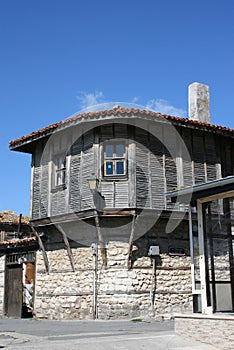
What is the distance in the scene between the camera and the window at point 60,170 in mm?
16781

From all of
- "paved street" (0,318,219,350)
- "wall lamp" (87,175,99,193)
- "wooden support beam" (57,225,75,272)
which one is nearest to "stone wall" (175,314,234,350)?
"paved street" (0,318,219,350)

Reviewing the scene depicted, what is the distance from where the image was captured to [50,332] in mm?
11773

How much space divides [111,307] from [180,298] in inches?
101

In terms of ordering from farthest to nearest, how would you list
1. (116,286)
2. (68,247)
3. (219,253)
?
(68,247) → (116,286) → (219,253)

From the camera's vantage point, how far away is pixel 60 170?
16922 mm

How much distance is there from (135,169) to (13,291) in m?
8.07

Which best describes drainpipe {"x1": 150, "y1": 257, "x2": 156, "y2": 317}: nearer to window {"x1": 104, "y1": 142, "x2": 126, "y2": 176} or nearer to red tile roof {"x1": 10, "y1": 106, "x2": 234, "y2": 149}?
window {"x1": 104, "y1": 142, "x2": 126, "y2": 176}

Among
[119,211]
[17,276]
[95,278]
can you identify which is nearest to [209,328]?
[119,211]

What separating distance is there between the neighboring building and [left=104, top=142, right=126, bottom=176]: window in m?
4.65

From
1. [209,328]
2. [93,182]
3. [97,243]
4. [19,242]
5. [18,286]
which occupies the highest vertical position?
[93,182]

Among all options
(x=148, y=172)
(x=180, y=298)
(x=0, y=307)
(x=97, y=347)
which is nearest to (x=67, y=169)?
(x=148, y=172)

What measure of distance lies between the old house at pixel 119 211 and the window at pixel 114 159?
34mm

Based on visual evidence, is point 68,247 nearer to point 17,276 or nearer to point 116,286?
point 116,286

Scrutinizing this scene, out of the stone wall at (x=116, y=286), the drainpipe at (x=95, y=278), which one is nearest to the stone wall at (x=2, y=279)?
the stone wall at (x=116, y=286)
